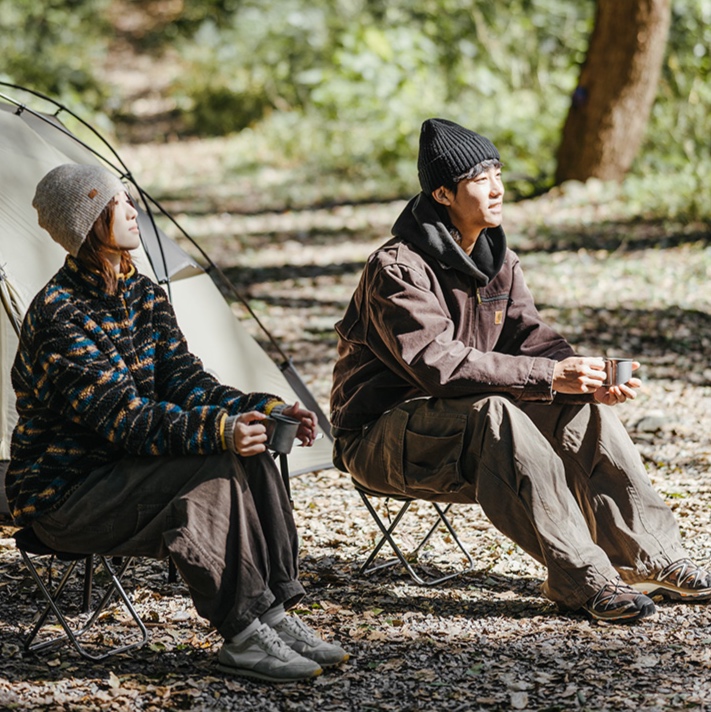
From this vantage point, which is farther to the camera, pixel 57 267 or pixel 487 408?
pixel 57 267

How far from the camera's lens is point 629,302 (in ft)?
27.1

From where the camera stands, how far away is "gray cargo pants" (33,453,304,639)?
3082mm

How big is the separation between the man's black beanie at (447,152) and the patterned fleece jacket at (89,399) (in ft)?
3.24

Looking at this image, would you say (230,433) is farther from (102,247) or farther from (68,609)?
(68,609)

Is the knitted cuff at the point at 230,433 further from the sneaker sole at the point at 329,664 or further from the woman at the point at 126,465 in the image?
the sneaker sole at the point at 329,664

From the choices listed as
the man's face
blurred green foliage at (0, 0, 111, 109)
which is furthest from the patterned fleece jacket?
blurred green foliage at (0, 0, 111, 109)

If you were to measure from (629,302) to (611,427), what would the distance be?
4.70 m

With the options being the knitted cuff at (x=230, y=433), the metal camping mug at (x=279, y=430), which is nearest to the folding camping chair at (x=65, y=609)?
the metal camping mug at (x=279, y=430)

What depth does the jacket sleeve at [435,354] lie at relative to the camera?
3578 mm

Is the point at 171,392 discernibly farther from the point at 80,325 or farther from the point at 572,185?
the point at 572,185

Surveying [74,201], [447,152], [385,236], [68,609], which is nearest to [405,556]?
[68,609]

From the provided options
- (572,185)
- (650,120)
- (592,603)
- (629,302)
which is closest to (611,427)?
(592,603)

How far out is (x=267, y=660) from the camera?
3127mm

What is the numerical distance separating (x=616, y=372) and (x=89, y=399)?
1664 millimetres
